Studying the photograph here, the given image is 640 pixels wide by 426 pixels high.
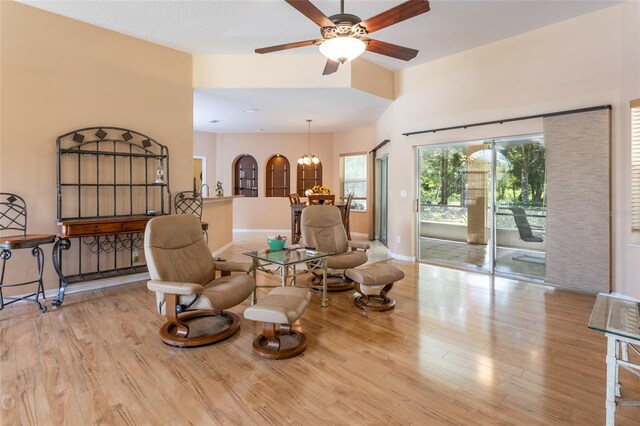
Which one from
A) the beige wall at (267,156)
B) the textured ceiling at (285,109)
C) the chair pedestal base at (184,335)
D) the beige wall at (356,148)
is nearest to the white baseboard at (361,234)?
the beige wall at (356,148)

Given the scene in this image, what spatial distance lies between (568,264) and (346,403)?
388 centimetres

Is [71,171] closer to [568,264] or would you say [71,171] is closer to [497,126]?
[497,126]

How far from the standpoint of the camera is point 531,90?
15.0 feet

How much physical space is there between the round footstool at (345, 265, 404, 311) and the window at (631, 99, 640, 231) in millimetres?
2808

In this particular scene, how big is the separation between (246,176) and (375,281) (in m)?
7.60

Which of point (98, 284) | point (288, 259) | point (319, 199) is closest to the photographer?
point (288, 259)

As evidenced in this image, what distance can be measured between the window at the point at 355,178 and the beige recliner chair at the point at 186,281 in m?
6.43

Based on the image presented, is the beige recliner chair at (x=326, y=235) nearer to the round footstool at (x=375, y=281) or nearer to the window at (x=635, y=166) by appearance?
the round footstool at (x=375, y=281)

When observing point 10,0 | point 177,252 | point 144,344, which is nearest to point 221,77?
point 10,0

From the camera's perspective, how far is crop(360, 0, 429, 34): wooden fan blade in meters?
2.45

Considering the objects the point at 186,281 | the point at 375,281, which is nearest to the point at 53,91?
the point at 186,281

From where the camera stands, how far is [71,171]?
13.7 feet

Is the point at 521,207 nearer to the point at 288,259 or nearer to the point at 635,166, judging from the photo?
the point at 635,166

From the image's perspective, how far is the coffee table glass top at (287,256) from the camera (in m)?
3.37
